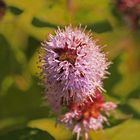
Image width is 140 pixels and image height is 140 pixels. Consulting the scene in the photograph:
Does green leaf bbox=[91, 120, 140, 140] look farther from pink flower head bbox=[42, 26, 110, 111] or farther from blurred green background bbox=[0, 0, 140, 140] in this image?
pink flower head bbox=[42, 26, 110, 111]

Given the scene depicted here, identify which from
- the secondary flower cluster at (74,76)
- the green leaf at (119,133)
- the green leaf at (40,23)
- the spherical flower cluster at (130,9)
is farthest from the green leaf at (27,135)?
the spherical flower cluster at (130,9)

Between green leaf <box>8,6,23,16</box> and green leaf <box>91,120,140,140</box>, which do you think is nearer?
green leaf <box>91,120,140,140</box>

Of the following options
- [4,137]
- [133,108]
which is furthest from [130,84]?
[4,137]

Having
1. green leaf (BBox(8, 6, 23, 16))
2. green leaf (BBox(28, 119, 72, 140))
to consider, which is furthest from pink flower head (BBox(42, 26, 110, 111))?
Answer: green leaf (BBox(8, 6, 23, 16))

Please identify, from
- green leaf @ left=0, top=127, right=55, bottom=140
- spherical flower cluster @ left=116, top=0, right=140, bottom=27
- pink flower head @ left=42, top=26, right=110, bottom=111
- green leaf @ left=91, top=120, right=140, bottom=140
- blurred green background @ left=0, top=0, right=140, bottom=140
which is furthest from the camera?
spherical flower cluster @ left=116, top=0, right=140, bottom=27

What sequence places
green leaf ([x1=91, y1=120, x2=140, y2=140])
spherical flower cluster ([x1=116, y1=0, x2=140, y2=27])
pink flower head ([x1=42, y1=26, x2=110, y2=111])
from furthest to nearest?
1. spherical flower cluster ([x1=116, y1=0, x2=140, y2=27])
2. green leaf ([x1=91, y1=120, x2=140, y2=140])
3. pink flower head ([x1=42, y1=26, x2=110, y2=111])

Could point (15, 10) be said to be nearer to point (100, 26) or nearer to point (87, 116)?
point (100, 26)

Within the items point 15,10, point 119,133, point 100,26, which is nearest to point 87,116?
point 119,133

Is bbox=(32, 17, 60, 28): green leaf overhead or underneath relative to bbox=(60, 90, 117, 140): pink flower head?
overhead
